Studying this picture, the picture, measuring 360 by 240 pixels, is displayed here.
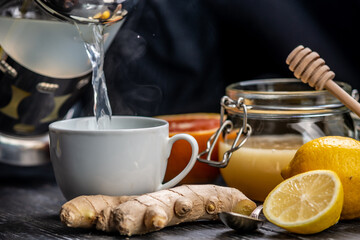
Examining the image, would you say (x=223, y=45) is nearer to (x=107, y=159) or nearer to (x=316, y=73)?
(x=316, y=73)

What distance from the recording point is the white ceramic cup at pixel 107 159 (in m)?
0.78

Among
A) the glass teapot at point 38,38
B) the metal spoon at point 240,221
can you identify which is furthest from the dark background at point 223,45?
the metal spoon at point 240,221

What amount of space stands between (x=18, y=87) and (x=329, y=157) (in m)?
0.61

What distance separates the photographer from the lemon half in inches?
27.8

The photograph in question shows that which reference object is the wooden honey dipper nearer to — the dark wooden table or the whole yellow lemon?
the whole yellow lemon

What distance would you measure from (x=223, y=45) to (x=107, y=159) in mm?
759

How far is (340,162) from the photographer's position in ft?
2.56

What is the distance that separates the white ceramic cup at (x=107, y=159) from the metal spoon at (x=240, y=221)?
15 cm

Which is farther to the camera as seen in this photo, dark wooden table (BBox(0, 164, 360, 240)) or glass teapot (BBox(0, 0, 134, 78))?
glass teapot (BBox(0, 0, 134, 78))

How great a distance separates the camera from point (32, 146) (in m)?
1.11

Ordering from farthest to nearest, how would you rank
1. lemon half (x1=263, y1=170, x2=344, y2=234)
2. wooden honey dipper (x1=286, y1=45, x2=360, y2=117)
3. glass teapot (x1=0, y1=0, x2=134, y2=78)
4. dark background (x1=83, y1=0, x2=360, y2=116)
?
dark background (x1=83, y1=0, x2=360, y2=116) → glass teapot (x1=0, y1=0, x2=134, y2=78) → wooden honey dipper (x1=286, y1=45, x2=360, y2=117) → lemon half (x1=263, y1=170, x2=344, y2=234)

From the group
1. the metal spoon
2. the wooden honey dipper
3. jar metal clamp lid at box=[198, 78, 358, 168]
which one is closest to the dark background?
jar metal clamp lid at box=[198, 78, 358, 168]

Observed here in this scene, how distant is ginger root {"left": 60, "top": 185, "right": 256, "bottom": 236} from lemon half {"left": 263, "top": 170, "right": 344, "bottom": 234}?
0.25 feet

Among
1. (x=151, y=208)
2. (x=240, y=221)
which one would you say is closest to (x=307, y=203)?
(x=240, y=221)
